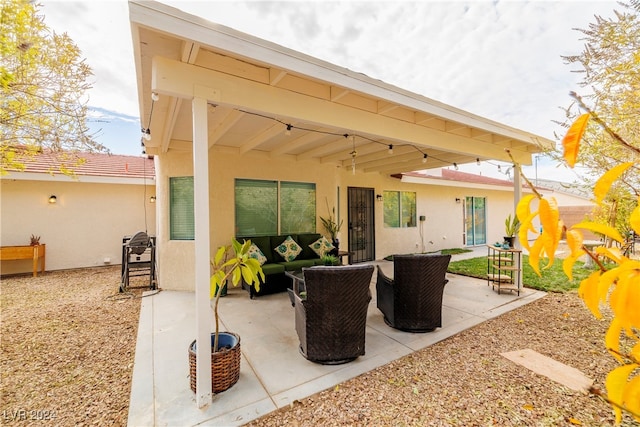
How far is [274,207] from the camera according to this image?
647 centimetres

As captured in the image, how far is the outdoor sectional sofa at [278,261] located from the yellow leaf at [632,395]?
4.80 metres

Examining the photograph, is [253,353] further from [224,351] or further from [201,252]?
[201,252]

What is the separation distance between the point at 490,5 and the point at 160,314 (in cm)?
632

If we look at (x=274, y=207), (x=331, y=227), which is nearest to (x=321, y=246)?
(x=331, y=227)

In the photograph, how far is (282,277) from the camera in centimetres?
557

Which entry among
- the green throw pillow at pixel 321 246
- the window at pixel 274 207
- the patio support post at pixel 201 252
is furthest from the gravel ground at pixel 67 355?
the green throw pillow at pixel 321 246

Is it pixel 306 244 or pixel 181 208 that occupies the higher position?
pixel 181 208

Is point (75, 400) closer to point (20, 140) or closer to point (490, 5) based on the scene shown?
point (20, 140)

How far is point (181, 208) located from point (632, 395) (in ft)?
20.8

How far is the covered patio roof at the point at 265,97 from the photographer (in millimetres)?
2285

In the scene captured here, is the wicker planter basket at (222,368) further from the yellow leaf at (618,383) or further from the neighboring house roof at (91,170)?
the neighboring house roof at (91,170)

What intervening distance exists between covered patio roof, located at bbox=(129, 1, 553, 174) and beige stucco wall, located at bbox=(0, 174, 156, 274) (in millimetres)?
4052

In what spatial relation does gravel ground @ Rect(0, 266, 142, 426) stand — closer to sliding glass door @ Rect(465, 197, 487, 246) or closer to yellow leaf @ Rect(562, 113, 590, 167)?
yellow leaf @ Rect(562, 113, 590, 167)

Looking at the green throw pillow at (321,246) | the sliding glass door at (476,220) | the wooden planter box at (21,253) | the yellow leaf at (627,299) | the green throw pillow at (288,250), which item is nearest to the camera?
the yellow leaf at (627,299)
